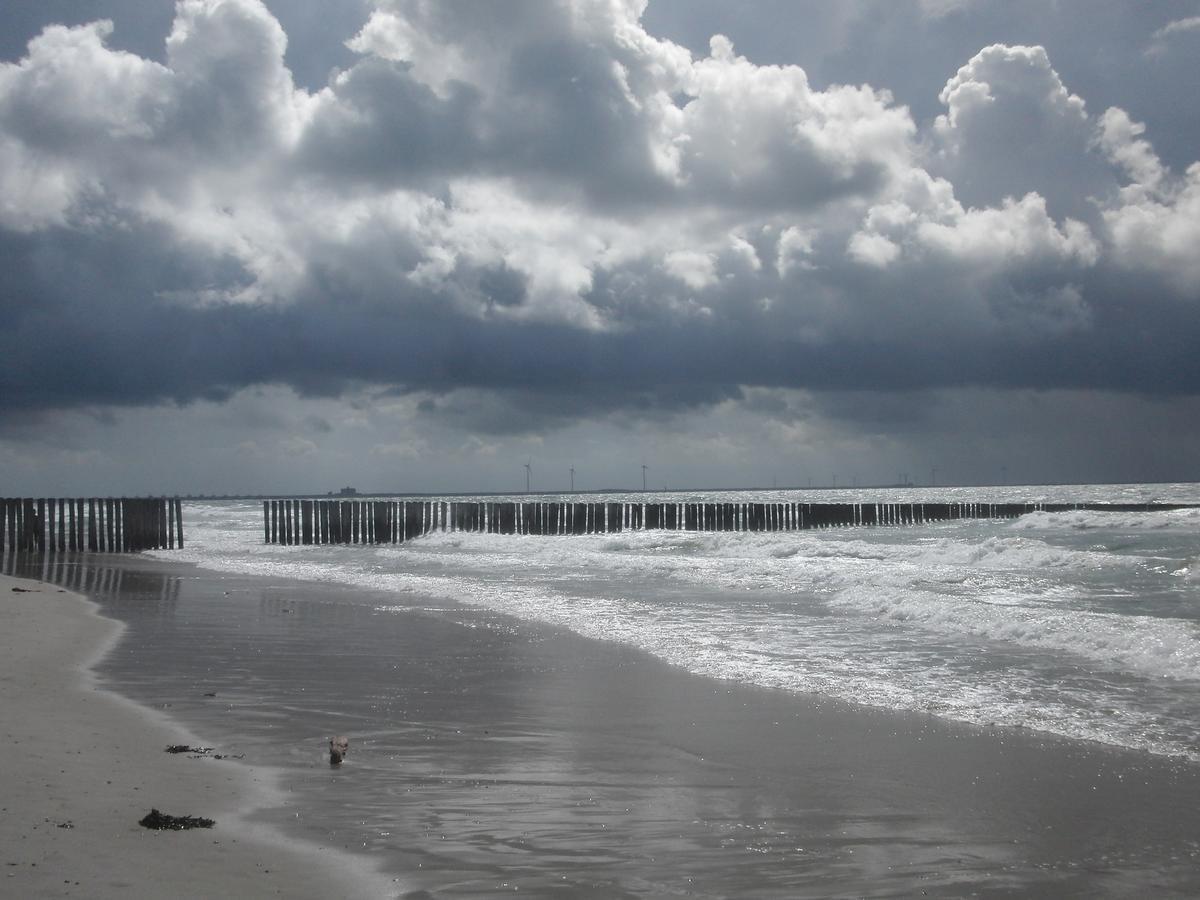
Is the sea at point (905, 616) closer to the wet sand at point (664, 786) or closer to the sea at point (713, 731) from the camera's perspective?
the sea at point (713, 731)

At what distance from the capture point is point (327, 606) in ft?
47.3

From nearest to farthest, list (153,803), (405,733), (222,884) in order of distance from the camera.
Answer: (222,884) → (153,803) → (405,733)

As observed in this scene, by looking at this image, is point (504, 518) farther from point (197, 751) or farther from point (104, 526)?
point (197, 751)

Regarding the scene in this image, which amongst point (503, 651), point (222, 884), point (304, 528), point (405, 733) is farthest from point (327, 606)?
point (304, 528)

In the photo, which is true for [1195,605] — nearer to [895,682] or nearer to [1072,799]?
[895,682]

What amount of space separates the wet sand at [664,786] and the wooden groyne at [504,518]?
2906 cm

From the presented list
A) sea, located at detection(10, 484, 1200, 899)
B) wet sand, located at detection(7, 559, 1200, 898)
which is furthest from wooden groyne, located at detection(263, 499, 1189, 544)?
wet sand, located at detection(7, 559, 1200, 898)

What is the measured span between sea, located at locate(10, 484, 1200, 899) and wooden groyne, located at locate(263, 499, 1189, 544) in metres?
22.6

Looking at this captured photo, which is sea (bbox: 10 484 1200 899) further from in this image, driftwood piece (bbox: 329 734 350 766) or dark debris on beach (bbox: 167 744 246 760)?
dark debris on beach (bbox: 167 744 246 760)

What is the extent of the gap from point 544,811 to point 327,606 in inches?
409

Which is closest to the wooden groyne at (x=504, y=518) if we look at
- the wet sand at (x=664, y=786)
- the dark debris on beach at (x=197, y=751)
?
the wet sand at (x=664, y=786)

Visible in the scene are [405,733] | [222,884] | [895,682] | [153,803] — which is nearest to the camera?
[222,884]

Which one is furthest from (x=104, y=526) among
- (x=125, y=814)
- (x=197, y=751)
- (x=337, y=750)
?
(x=125, y=814)

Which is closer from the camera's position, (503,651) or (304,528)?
(503,651)
